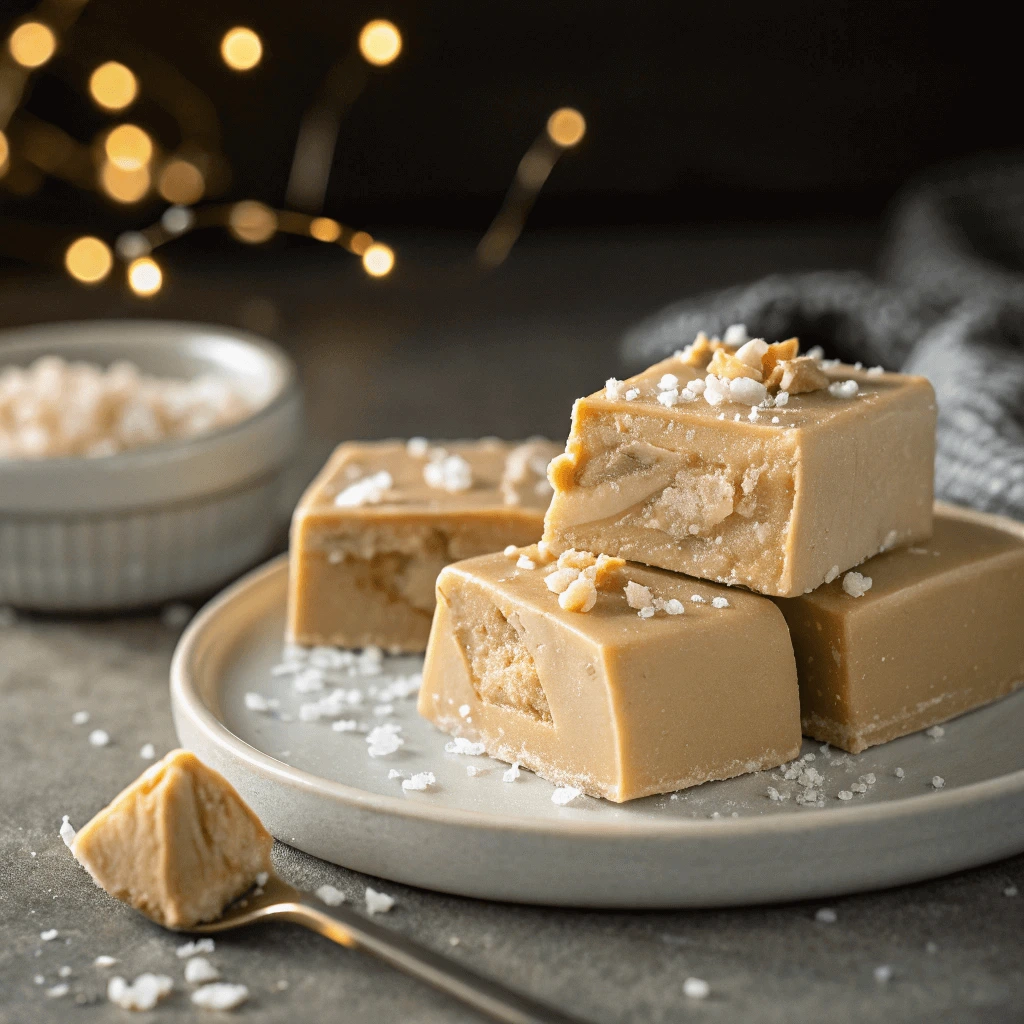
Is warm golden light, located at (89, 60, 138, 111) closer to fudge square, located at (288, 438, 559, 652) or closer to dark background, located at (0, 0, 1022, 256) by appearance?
dark background, located at (0, 0, 1022, 256)

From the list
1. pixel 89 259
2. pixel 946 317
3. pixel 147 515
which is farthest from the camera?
pixel 89 259

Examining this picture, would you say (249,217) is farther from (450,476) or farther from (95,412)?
(450,476)

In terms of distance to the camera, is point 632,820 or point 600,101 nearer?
point 632,820

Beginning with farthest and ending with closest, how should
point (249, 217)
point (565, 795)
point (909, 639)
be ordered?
point (249, 217) → point (909, 639) → point (565, 795)

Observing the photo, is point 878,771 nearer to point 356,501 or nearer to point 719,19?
point 356,501

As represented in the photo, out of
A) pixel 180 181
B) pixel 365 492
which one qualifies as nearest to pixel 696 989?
pixel 365 492

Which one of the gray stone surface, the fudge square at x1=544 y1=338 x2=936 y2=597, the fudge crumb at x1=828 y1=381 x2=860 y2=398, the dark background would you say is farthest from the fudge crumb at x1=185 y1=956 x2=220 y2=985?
the dark background

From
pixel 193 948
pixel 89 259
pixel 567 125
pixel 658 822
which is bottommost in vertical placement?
pixel 193 948
